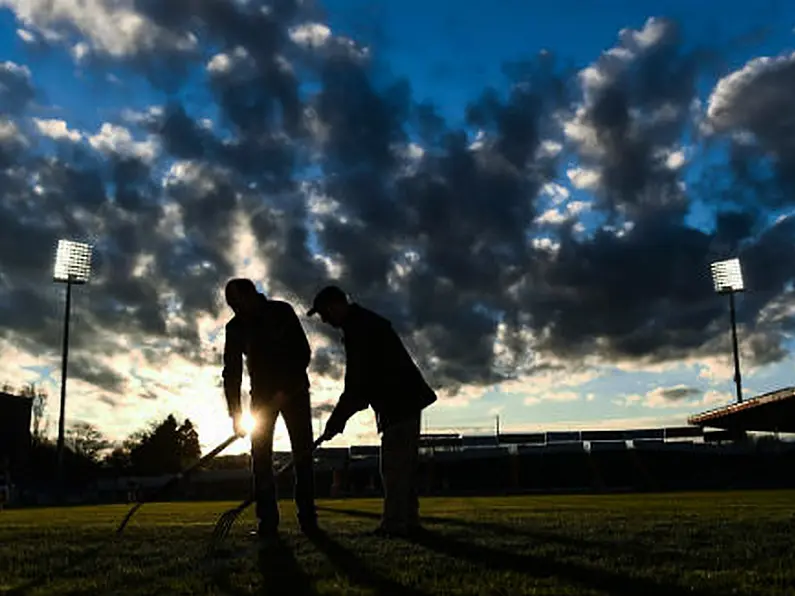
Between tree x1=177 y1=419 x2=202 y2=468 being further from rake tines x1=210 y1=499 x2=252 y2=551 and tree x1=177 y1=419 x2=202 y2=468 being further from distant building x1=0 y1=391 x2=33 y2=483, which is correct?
rake tines x1=210 y1=499 x2=252 y2=551

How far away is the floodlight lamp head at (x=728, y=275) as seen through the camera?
67312mm

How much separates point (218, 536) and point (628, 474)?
65.4m

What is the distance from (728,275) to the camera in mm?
67375

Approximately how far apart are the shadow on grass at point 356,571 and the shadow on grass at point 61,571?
1492 mm

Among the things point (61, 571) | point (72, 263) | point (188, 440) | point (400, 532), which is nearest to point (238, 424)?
point (400, 532)

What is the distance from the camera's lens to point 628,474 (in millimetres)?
69000

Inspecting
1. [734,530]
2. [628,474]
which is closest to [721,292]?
[628,474]

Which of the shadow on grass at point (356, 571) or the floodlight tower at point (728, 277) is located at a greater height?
the floodlight tower at point (728, 277)

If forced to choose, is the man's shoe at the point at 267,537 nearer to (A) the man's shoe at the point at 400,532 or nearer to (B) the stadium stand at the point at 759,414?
(A) the man's shoe at the point at 400,532

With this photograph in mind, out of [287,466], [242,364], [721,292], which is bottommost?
[287,466]

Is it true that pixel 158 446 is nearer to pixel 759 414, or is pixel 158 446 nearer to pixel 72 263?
pixel 72 263

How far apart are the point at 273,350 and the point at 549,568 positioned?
343cm

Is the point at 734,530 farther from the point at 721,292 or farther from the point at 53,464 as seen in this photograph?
the point at 53,464

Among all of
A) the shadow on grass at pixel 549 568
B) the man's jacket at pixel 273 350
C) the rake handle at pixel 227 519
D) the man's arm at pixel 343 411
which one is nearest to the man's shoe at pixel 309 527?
the rake handle at pixel 227 519
